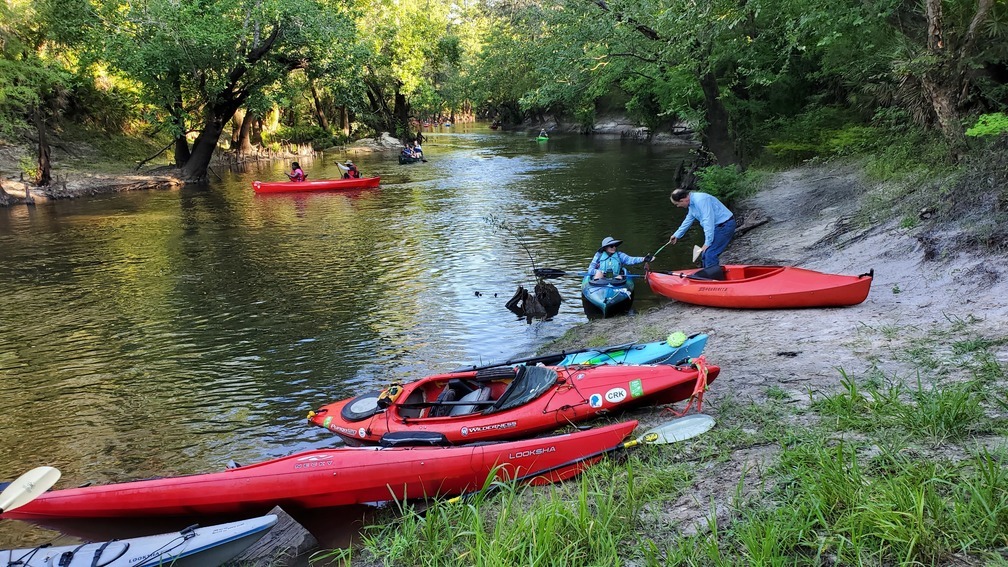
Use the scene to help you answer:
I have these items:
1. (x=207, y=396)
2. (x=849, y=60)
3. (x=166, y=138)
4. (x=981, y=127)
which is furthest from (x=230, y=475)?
(x=166, y=138)

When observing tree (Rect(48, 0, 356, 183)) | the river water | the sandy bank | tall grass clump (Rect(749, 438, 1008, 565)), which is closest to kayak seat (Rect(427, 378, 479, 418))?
the river water

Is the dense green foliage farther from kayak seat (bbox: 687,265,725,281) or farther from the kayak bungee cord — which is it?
the kayak bungee cord

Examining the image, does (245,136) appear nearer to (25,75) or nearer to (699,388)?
(25,75)

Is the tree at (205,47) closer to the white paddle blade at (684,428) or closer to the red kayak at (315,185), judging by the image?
the red kayak at (315,185)

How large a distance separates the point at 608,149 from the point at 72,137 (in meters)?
25.9

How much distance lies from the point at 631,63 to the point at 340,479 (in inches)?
617

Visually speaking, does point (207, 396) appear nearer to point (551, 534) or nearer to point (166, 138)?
point (551, 534)

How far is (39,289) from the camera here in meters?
12.2

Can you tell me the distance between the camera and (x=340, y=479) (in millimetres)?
5211

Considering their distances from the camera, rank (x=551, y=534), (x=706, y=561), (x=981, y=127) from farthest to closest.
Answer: (x=981, y=127) → (x=551, y=534) → (x=706, y=561)

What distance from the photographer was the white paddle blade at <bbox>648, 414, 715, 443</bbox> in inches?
199

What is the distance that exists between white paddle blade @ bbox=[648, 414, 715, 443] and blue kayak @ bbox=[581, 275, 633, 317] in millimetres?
4558

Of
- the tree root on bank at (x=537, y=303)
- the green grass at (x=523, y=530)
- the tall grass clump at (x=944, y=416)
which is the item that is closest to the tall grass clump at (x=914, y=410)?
the tall grass clump at (x=944, y=416)

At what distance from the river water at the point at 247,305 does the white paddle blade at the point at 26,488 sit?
1.54m
